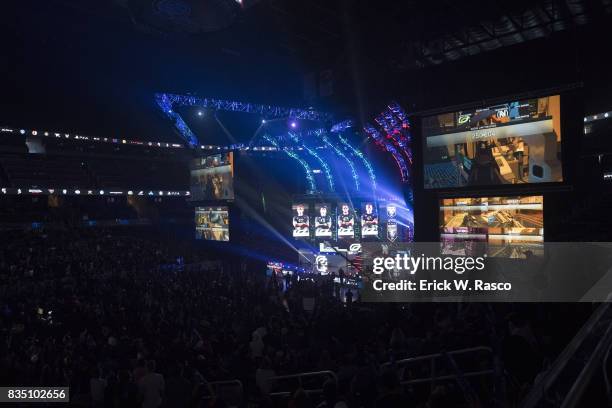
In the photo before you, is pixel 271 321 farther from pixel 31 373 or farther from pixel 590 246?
pixel 590 246

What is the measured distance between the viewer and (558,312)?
5.91 m

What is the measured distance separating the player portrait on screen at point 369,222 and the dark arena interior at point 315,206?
111mm

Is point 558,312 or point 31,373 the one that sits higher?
point 558,312

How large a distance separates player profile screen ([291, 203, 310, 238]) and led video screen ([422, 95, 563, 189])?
1133cm

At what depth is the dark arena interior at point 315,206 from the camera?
5414mm

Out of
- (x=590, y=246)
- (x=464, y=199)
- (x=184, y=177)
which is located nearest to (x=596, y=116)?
(x=464, y=199)

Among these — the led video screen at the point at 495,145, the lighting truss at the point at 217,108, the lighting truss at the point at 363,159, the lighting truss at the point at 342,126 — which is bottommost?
the led video screen at the point at 495,145

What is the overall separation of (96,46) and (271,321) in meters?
12.4

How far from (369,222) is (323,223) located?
249cm

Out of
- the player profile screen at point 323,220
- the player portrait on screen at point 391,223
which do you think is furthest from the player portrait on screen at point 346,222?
the player portrait on screen at point 391,223

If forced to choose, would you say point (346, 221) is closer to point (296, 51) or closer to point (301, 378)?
point (296, 51)

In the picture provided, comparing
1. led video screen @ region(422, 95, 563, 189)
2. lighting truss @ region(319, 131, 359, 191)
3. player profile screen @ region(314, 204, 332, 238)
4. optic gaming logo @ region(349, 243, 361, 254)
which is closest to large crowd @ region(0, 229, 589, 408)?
led video screen @ region(422, 95, 563, 189)

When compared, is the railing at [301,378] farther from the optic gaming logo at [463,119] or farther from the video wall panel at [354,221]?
the video wall panel at [354,221]

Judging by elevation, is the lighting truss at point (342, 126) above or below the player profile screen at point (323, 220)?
above
